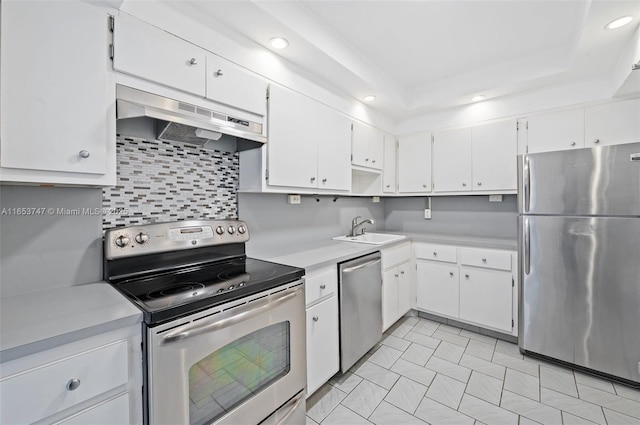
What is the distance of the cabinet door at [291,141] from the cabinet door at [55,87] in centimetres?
91

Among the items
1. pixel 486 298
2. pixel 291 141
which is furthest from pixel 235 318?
pixel 486 298

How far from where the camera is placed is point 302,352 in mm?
1572

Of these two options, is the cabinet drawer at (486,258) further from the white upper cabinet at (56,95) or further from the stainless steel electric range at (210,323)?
the white upper cabinet at (56,95)

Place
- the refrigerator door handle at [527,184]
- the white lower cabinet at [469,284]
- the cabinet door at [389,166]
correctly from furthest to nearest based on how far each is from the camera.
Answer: the cabinet door at [389,166] < the white lower cabinet at [469,284] < the refrigerator door handle at [527,184]

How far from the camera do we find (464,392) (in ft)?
6.22

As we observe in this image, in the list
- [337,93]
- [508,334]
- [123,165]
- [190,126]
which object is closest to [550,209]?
[508,334]

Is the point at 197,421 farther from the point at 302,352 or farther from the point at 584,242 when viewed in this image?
the point at 584,242

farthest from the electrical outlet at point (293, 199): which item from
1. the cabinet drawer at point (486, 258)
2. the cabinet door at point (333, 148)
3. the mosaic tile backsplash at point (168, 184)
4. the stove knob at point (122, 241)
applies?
the cabinet drawer at point (486, 258)

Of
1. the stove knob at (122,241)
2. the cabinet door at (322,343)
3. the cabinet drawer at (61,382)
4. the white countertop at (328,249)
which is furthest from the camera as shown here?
the white countertop at (328,249)

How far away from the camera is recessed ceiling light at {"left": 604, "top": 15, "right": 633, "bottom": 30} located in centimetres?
162

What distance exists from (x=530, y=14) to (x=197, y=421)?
2964 millimetres

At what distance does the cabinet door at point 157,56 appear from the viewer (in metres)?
1.22

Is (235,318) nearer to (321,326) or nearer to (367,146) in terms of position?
(321,326)

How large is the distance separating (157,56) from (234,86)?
1.36 ft
